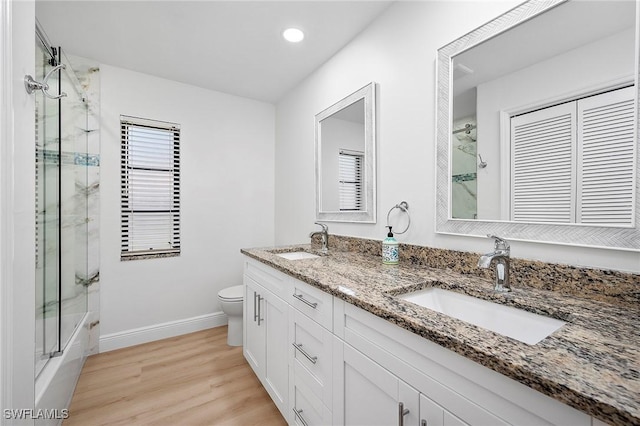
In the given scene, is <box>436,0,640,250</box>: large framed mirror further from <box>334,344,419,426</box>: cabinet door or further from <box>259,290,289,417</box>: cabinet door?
<box>259,290,289,417</box>: cabinet door

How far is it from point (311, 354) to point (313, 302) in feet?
0.78

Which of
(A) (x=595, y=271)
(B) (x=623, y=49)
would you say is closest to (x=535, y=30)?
(B) (x=623, y=49)

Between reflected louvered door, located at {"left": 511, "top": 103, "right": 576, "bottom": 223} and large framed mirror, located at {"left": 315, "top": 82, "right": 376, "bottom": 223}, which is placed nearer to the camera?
reflected louvered door, located at {"left": 511, "top": 103, "right": 576, "bottom": 223}

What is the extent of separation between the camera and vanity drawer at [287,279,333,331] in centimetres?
112

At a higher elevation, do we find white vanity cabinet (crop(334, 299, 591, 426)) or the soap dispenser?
the soap dispenser

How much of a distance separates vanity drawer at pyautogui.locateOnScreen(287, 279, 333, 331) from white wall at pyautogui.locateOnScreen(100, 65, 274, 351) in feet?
5.69

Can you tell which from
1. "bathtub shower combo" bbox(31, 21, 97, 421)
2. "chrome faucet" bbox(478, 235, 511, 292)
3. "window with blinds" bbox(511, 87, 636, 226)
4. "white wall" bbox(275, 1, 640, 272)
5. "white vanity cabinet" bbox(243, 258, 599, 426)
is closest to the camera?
"white vanity cabinet" bbox(243, 258, 599, 426)

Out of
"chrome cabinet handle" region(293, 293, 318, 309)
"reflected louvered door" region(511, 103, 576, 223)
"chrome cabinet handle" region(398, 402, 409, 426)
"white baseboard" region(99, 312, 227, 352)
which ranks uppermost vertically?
"reflected louvered door" region(511, 103, 576, 223)

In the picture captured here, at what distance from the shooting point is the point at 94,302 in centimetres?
229

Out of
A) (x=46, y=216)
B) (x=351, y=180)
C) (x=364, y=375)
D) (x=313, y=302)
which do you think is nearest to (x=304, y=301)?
(x=313, y=302)

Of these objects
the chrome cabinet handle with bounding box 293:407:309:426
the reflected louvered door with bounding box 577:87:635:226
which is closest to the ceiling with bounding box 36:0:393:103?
the reflected louvered door with bounding box 577:87:635:226

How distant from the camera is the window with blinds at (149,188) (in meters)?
2.46

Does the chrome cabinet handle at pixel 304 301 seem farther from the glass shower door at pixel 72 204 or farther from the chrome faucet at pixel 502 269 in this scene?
the glass shower door at pixel 72 204

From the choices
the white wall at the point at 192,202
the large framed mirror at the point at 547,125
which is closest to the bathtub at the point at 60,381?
the white wall at the point at 192,202
